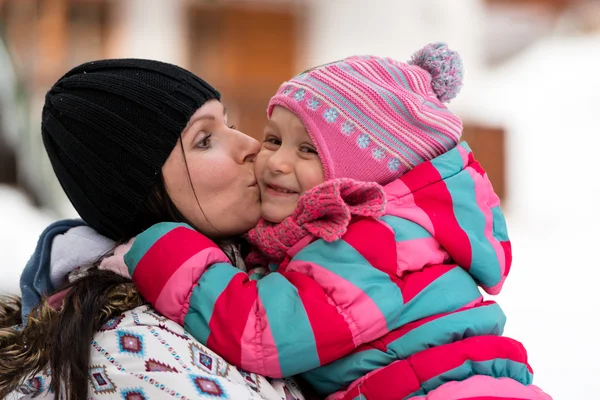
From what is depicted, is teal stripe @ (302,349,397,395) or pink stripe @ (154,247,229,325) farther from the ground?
pink stripe @ (154,247,229,325)

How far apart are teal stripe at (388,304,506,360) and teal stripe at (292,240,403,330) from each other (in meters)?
0.04

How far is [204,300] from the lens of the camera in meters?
1.21

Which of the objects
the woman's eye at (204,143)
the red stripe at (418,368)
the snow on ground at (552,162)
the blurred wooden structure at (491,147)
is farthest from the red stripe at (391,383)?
the blurred wooden structure at (491,147)

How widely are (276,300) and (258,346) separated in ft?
0.27

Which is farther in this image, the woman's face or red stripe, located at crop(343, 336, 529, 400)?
the woman's face

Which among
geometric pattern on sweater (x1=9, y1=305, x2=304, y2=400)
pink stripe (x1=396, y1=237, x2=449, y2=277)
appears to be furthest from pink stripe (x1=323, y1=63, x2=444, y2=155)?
geometric pattern on sweater (x1=9, y1=305, x2=304, y2=400)

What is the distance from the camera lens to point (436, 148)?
1.46 metres

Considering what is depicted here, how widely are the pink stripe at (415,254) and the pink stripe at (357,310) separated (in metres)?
0.10

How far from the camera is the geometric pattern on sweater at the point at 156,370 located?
1136 millimetres

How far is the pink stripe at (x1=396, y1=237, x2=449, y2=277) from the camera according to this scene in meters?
1.28

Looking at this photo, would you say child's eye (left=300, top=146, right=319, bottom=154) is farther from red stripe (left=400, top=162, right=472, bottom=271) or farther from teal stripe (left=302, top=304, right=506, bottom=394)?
teal stripe (left=302, top=304, right=506, bottom=394)

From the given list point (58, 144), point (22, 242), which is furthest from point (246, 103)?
point (58, 144)

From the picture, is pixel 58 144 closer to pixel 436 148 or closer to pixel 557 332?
pixel 436 148

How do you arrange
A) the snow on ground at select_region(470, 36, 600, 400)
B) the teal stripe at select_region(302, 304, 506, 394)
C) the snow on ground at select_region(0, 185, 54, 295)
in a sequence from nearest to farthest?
the teal stripe at select_region(302, 304, 506, 394)
the snow on ground at select_region(0, 185, 54, 295)
the snow on ground at select_region(470, 36, 600, 400)
